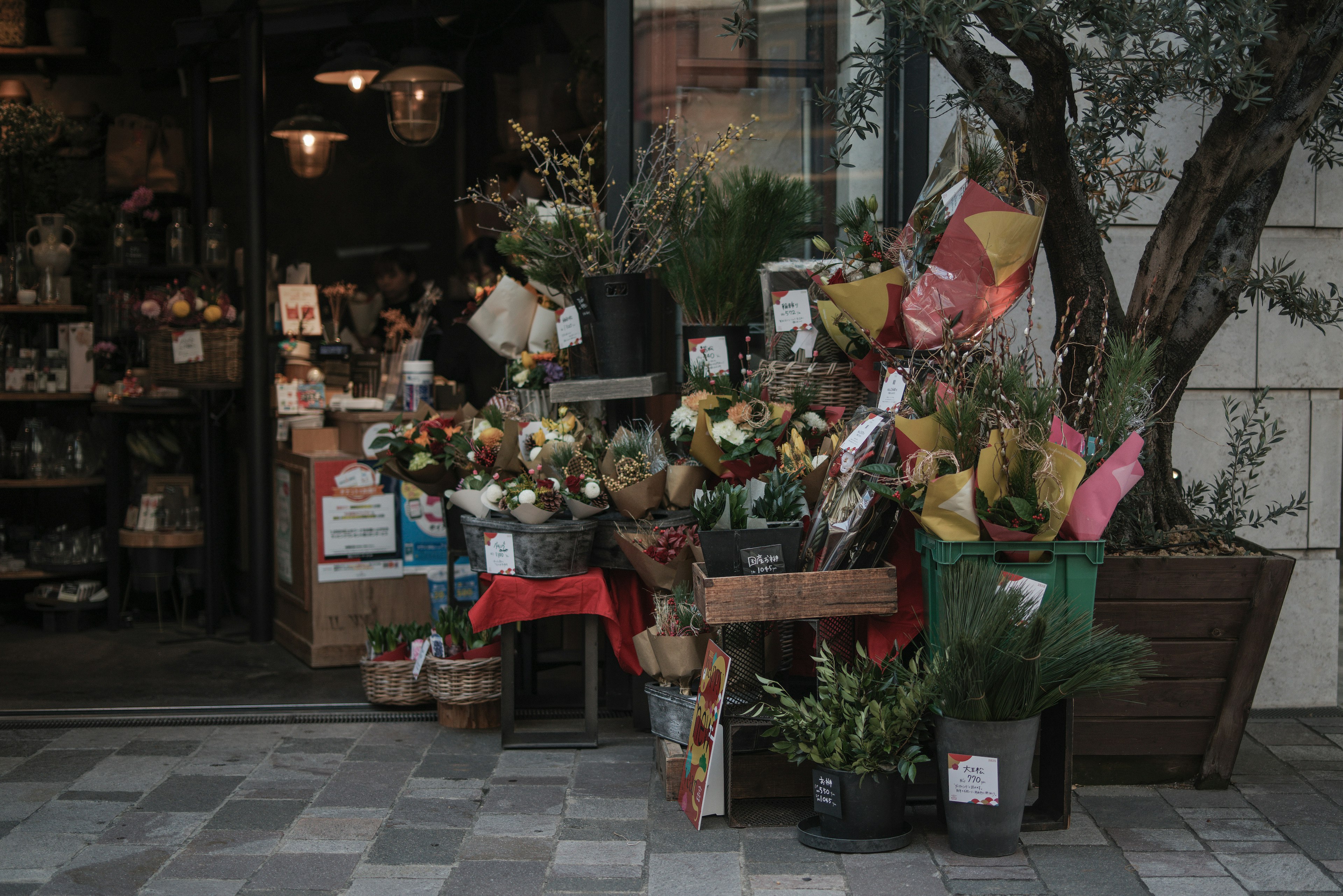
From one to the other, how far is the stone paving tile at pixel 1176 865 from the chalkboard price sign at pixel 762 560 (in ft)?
3.98

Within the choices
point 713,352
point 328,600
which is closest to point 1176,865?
point 713,352

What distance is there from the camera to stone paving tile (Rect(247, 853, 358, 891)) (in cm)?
321

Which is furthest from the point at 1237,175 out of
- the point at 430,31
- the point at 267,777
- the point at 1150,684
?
the point at 430,31

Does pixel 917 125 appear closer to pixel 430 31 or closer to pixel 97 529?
pixel 430 31

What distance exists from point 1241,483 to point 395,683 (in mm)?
3322

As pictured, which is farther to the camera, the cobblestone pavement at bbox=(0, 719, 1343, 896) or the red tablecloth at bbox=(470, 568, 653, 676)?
the red tablecloth at bbox=(470, 568, 653, 676)

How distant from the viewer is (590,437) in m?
4.47

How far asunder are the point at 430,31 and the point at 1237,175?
215 inches

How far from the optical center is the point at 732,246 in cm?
437

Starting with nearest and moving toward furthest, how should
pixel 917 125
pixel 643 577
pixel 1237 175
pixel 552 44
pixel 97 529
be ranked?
pixel 1237 175
pixel 643 577
pixel 917 125
pixel 97 529
pixel 552 44

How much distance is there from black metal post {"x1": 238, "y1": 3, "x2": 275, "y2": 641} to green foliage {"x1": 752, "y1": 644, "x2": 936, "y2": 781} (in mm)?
3266

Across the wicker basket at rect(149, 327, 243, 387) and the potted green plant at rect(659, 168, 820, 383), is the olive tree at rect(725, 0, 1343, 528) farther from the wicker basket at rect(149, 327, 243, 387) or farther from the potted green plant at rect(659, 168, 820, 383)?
the wicker basket at rect(149, 327, 243, 387)

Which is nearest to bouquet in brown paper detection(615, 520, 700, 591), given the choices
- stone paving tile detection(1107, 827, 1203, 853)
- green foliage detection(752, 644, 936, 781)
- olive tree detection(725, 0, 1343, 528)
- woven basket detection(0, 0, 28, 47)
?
green foliage detection(752, 644, 936, 781)

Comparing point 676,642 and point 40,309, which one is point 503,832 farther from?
point 40,309
